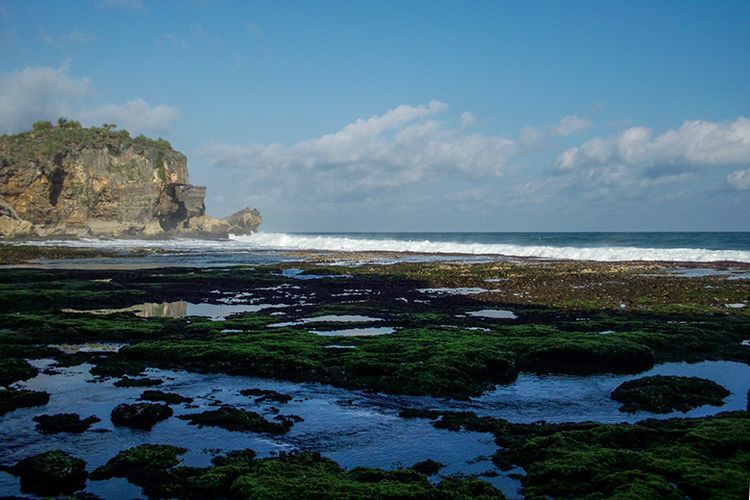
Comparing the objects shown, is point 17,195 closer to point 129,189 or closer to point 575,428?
point 129,189

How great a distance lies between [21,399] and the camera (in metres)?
12.1

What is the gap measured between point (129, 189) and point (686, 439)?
387ft

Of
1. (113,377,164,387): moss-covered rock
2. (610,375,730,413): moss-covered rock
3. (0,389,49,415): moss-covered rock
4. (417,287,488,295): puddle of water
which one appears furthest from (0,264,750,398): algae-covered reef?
(0,389,49,415): moss-covered rock

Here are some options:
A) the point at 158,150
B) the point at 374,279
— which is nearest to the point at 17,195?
the point at 158,150

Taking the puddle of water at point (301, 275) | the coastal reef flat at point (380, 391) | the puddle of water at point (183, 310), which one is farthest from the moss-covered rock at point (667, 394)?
the puddle of water at point (301, 275)

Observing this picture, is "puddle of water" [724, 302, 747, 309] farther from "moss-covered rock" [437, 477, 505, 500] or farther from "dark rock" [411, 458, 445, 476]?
"moss-covered rock" [437, 477, 505, 500]

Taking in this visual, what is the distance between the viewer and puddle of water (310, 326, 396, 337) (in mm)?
20250

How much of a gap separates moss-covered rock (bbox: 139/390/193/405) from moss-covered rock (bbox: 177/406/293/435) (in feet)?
3.37

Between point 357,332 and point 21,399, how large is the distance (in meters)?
11.5

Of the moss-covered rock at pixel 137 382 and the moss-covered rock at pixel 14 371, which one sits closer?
the moss-covered rock at pixel 137 382

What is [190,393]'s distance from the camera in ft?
43.8

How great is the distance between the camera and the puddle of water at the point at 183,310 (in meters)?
25.2

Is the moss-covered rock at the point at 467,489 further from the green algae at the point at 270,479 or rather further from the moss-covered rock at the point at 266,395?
the moss-covered rock at the point at 266,395

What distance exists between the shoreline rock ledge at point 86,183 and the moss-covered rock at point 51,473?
9918cm
